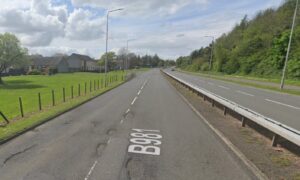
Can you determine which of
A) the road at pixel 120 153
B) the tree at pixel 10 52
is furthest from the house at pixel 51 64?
the road at pixel 120 153

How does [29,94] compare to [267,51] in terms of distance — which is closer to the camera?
[29,94]

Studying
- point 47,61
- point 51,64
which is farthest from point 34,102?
point 47,61

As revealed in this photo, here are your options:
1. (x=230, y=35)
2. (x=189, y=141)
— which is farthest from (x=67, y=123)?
(x=230, y=35)

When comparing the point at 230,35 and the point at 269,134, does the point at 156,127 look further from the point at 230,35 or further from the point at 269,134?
the point at 230,35

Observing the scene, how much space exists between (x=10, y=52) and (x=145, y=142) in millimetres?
50983

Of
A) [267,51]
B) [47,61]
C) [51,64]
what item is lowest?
[51,64]

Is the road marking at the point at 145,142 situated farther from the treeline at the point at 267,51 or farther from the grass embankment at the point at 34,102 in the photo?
the treeline at the point at 267,51

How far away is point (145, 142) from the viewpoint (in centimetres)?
812

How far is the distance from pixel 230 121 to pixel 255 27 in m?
71.4

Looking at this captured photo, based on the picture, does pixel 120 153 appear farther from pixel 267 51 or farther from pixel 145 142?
pixel 267 51

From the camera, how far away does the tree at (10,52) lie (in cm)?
5001

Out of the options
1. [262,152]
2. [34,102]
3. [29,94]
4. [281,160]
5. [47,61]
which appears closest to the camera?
[281,160]

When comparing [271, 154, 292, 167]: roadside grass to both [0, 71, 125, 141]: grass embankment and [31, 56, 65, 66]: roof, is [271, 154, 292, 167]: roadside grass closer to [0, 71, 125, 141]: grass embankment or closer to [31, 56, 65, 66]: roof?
[0, 71, 125, 141]: grass embankment

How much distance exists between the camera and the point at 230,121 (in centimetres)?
1130
